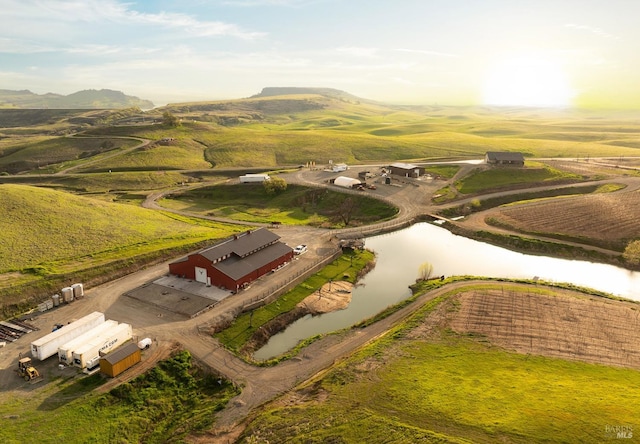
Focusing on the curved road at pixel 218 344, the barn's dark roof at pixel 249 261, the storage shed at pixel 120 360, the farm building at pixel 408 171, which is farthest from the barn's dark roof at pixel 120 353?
the farm building at pixel 408 171

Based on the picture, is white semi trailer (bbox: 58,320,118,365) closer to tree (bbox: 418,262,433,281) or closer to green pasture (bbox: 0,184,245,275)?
green pasture (bbox: 0,184,245,275)

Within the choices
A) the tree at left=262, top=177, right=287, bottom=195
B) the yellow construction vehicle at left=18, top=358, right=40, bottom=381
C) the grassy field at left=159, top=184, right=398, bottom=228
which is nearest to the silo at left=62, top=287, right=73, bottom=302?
the yellow construction vehicle at left=18, top=358, right=40, bottom=381

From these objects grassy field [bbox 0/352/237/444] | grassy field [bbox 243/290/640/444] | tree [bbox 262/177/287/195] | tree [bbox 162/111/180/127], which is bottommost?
grassy field [bbox 0/352/237/444]

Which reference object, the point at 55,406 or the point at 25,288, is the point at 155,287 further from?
the point at 55,406

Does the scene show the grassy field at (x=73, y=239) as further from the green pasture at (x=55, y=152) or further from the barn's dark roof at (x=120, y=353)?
the green pasture at (x=55, y=152)

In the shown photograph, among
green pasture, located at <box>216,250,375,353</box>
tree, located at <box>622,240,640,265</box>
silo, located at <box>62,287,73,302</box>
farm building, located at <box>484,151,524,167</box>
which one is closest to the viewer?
green pasture, located at <box>216,250,375,353</box>

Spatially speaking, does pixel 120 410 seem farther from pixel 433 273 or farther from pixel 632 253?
pixel 632 253
